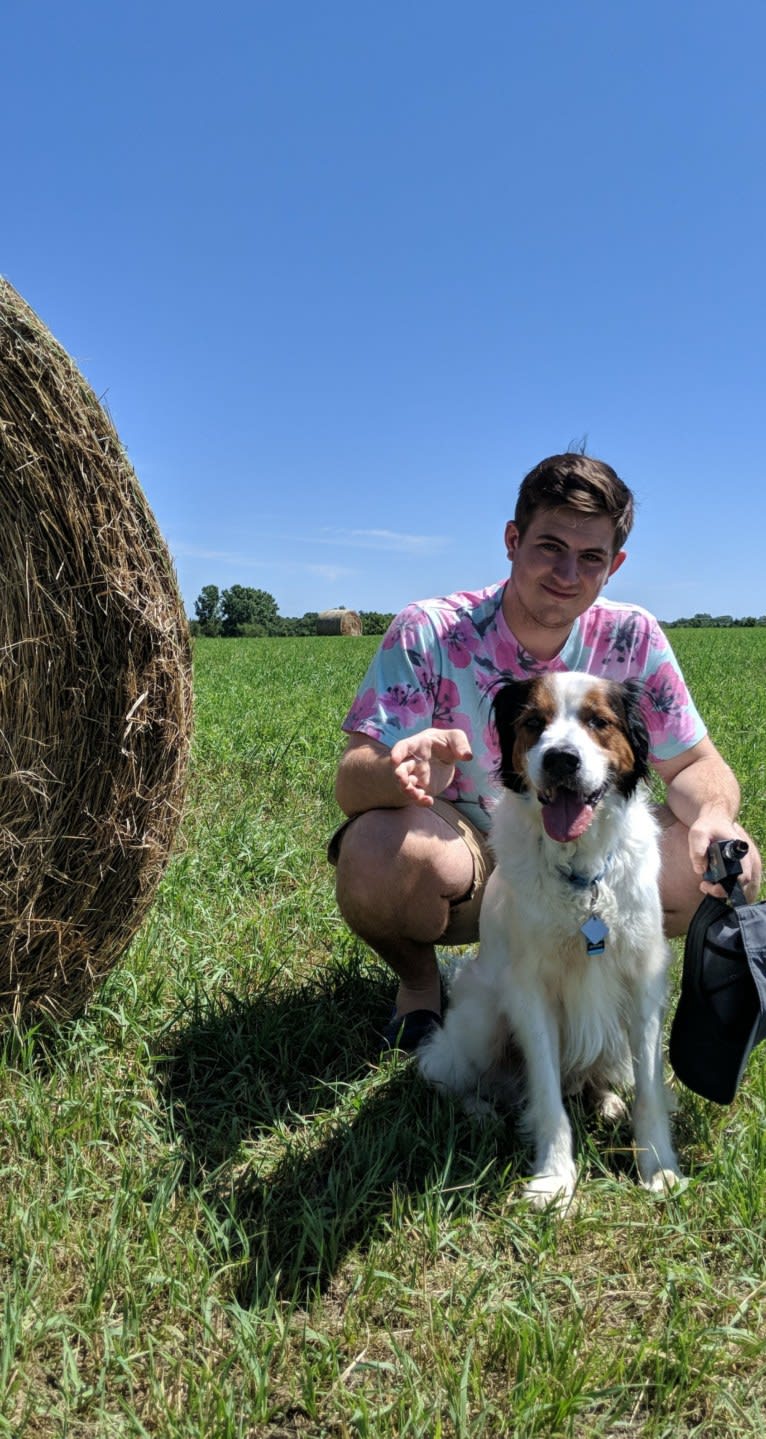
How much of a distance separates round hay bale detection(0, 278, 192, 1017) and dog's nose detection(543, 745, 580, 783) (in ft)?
4.06

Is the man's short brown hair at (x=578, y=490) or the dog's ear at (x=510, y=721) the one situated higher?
the man's short brown hair at (x=578, y=490)

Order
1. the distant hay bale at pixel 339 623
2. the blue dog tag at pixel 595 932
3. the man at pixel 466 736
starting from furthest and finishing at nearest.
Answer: the distant hay bale at pixel 339 623 → the man at pixel 466 736 → the blue dog tag at pixel 595 932

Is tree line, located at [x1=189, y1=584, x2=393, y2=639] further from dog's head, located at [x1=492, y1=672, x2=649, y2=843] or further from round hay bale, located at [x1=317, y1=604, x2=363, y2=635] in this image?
dog's head, located at [x1=492, y1=672, x2=649, y2=843]

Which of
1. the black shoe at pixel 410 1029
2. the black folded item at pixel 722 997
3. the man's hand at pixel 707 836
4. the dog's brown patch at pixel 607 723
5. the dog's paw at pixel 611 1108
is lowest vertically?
the dog's paw at pixel 611 1108

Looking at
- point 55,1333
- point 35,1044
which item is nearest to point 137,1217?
point 55,1333

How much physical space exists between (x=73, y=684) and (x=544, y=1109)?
180 cm

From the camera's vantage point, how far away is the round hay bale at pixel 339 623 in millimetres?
41469

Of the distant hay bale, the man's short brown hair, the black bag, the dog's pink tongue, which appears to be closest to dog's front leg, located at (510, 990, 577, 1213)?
the black bag

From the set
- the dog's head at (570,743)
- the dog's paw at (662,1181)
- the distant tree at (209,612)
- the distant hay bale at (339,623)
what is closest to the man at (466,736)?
the dog's head at (570,743)

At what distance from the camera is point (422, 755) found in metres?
2.95

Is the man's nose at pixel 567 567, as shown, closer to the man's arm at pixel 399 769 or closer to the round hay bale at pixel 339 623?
the man's arm at pixel 399 769

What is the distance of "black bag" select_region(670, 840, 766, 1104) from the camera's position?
104 inches

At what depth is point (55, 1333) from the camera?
2.15 metres

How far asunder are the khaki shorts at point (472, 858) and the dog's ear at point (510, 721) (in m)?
0.51
